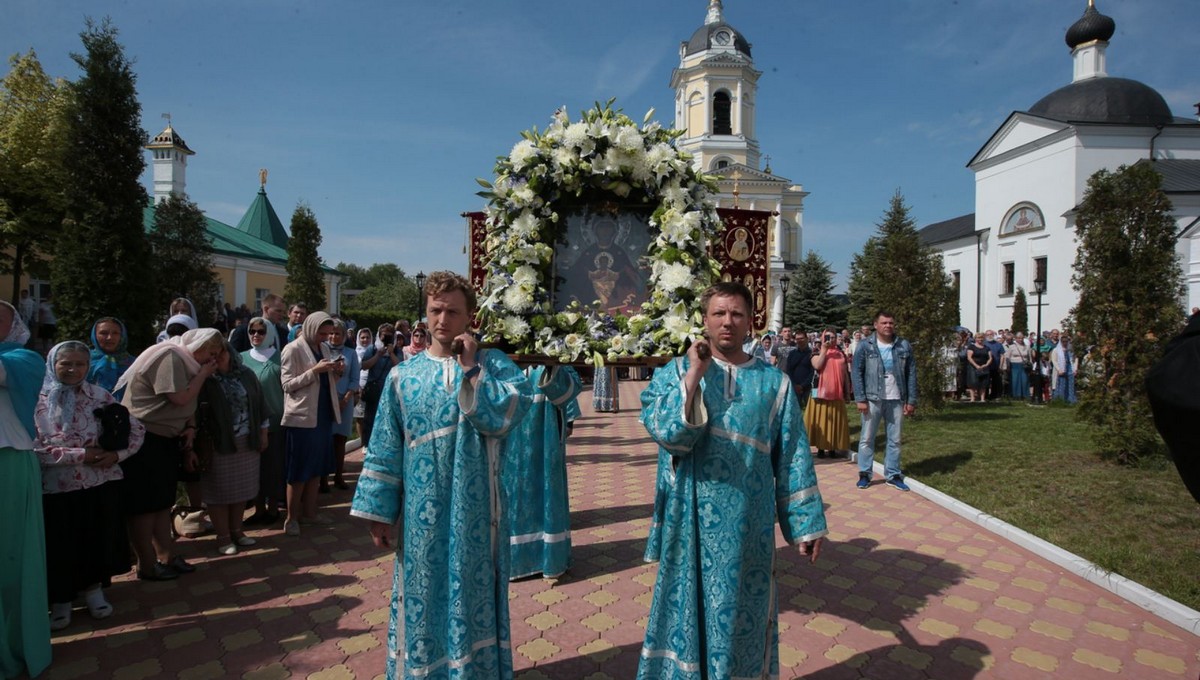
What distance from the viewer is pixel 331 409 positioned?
6848mm

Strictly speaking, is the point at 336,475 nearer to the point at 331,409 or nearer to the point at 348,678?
the point at 331,409

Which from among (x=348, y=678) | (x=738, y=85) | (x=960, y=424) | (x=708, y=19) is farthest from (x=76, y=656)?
(x=708, y=19)

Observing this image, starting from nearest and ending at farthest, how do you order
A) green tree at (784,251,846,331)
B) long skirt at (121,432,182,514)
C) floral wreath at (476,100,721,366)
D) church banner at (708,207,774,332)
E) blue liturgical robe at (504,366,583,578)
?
floral wreath at (476,100,721,366) < church banner at (708,207,774,332) < long skirt at (121,432,182,514) < blue liturgical robe at (504,366,583,578) < green tree at (784,251,846,331)

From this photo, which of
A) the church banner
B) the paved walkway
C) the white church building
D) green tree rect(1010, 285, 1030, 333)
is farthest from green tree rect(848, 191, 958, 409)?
green tree rect(1010, 285, 1030, 333)

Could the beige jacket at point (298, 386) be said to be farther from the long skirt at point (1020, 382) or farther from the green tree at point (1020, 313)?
the green tree at point (1020, 313)

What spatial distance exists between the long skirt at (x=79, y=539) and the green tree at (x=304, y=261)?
3028cm

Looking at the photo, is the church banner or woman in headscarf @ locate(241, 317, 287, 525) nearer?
the church banner

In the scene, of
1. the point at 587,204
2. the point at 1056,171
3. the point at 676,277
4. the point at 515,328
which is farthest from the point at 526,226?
the point at 1056,171

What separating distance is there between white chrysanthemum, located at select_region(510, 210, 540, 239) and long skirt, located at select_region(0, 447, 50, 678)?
3.25 meters

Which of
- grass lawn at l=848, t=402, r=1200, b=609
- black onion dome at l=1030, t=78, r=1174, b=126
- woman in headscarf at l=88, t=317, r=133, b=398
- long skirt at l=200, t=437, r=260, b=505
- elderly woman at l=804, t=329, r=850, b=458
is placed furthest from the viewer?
black onion dome at l=1030, t=78, r=1174, b=126

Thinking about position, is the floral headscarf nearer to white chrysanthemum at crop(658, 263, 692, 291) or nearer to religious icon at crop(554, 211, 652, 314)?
religious icon at crop(554, 211, 652, 314)

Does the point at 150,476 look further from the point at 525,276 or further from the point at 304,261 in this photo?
the point at 304,261

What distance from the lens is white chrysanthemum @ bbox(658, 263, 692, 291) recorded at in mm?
3852

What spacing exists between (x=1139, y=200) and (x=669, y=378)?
10.2m
